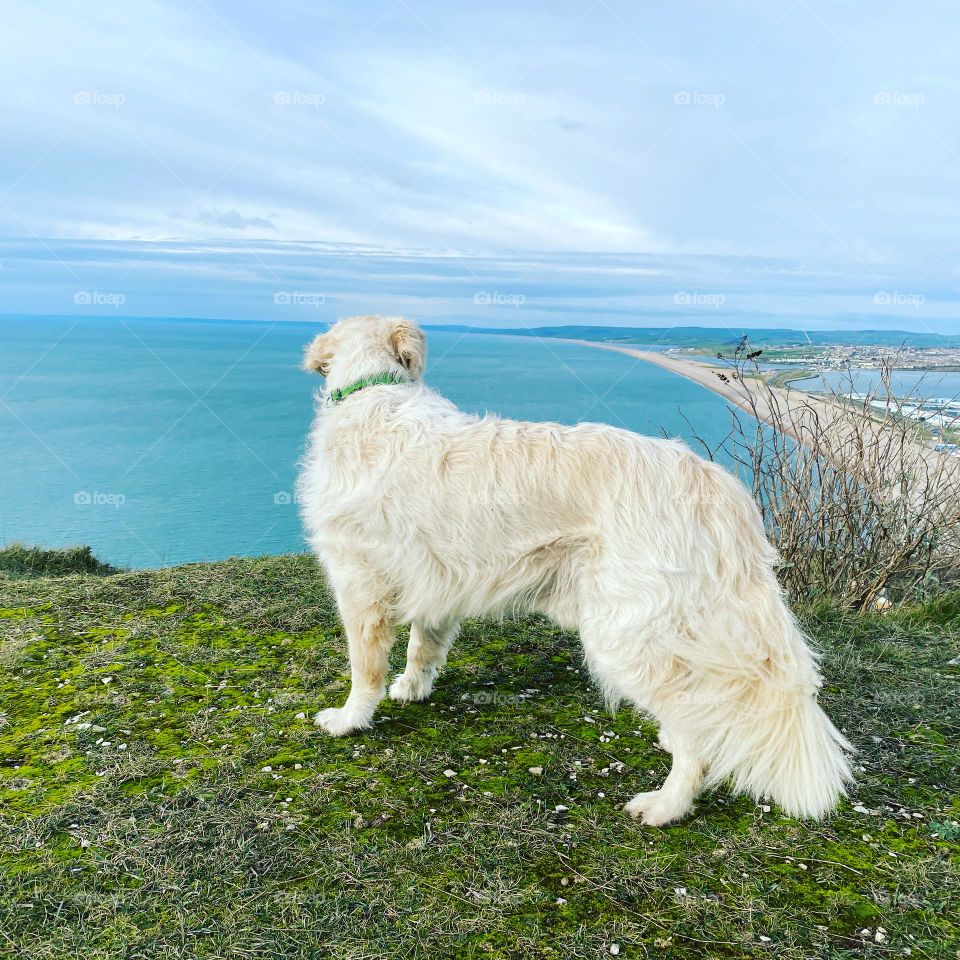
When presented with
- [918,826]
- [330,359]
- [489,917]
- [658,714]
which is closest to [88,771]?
[489,917]

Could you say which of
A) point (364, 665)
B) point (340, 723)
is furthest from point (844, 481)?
point (340, 723)

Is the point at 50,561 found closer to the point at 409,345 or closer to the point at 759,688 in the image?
the point at 409,345

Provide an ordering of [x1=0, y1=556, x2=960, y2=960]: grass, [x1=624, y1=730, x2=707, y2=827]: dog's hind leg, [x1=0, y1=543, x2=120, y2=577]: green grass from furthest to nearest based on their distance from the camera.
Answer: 1. [x1=0, y1=543, x2=120, y2=577]: green grass
2. [x1=624, y1=730, x2=707, y2=827]: dog's hind leg
3. [x1=0, y1=556, x2=960, y2=960]: grass

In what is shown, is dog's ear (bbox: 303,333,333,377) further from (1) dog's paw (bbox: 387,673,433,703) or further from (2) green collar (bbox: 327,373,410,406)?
(1) dog's paw (bbox: 387,673,433,703)

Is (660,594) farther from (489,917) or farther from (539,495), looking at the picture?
(489,917)

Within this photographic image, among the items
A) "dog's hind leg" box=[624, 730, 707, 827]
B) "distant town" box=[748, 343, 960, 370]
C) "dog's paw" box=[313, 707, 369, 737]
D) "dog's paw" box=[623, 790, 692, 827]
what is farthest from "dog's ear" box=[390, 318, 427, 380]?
"distant town" box=[748, 343, 960, 370]

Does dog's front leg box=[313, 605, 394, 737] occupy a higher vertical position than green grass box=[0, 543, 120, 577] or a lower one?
higher

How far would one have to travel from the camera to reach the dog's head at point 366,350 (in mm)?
4000

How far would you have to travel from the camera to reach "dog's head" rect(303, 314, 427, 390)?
4.00 m

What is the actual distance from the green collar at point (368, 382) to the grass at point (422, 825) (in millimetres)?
1827

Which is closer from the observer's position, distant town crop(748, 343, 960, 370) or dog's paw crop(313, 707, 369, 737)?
dog's paw crop(313, 707, 369, 737)

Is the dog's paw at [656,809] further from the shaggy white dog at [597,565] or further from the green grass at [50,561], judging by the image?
the green grass at [50,561]

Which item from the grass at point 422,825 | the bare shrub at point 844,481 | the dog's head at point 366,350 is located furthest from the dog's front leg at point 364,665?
A: the bare shrub at point 844,481

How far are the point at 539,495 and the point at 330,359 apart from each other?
64.7 inches
